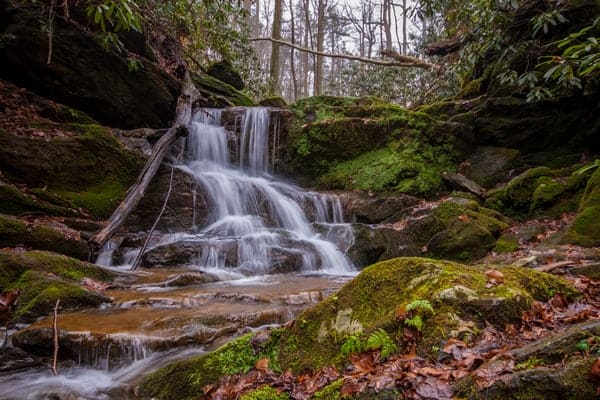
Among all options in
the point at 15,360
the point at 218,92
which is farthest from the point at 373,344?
the point at 218,92

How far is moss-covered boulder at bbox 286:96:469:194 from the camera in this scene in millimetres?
10109

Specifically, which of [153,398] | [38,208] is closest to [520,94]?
[153,398]

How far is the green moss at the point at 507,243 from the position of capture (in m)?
6.09

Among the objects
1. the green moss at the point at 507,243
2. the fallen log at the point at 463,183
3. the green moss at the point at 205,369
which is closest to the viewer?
the green moss at the point at 205,369

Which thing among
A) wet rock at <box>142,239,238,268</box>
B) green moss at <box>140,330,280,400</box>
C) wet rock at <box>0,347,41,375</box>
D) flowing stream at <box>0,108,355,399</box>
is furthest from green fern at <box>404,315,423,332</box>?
wet rock at <box>142,239,238,268</box>

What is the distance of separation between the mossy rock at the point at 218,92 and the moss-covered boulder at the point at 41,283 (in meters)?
8.56

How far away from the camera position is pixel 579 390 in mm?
1405

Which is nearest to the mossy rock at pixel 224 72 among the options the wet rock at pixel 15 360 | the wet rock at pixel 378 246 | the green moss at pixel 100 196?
the green moss at pixel 100 196

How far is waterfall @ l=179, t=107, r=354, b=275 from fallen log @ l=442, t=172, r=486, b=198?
290cm

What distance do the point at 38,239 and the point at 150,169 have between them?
2725 millimetres

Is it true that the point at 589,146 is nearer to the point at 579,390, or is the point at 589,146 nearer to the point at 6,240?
the point at 579,390

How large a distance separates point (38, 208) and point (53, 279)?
270cm

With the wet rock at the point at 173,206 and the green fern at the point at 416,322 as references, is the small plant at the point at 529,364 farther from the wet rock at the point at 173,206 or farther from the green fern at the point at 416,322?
the wet rock at the point at 173,206

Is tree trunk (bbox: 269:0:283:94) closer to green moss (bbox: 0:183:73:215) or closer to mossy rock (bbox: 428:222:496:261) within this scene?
green moss (bbox: 0:183:73:215)
